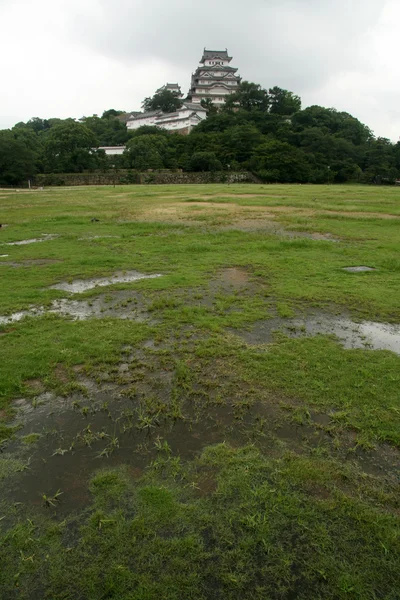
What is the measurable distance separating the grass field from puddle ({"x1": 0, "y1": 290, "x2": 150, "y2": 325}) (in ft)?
0.19

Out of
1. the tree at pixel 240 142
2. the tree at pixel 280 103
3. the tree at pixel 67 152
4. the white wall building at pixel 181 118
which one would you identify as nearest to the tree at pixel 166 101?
the white wall building at pixel 181 118

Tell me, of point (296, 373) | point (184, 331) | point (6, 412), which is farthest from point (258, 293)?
point (6, 412)

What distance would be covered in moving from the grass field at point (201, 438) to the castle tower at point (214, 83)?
92638 millimetres

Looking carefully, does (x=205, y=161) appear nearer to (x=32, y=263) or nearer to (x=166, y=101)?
(x=166, y=101)

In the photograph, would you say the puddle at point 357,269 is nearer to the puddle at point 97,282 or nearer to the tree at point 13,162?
the puddle at point 97,282

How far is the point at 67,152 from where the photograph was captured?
62.5 metres

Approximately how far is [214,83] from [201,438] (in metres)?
99.0

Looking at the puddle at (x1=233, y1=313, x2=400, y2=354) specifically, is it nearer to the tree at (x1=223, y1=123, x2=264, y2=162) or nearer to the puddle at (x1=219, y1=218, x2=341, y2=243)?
the puddle at (x1=219, y1=218, x2=341, y2=243)

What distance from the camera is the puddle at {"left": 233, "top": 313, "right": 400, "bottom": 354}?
6.37m

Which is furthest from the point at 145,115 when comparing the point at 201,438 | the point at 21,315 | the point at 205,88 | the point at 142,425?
the point at 201,438

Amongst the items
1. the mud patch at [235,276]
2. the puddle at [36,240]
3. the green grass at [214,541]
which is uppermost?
the puddle at [36,240]

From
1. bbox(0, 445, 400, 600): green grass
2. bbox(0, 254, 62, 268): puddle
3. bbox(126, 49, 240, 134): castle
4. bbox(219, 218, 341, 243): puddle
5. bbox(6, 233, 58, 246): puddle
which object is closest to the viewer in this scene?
bbox(0, 445, 400, 600): green grass

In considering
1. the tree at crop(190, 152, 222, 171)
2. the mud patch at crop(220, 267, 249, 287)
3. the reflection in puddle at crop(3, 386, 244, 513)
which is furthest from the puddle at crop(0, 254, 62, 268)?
the tree at crop(190, 152, 222, 171)

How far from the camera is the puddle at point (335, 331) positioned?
6.37m
